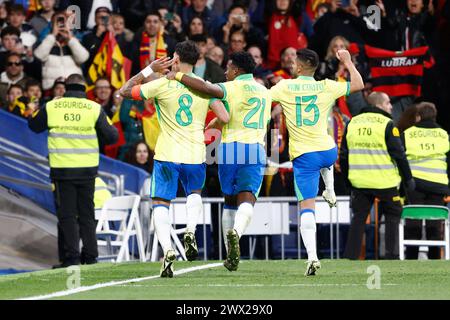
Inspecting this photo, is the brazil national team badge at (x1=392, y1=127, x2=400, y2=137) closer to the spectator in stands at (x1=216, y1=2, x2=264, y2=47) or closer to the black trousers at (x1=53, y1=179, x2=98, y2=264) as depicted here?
the black trousers at (x1=53, y1=179, x2=98, y2=264)

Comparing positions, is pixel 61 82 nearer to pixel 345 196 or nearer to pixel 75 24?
pixel 75 24

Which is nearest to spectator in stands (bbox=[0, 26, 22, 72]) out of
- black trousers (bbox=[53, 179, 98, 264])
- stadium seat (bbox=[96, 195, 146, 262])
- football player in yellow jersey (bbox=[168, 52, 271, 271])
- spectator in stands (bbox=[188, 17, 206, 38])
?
spectator in stands (bbox=[188, 17, 206, 38])

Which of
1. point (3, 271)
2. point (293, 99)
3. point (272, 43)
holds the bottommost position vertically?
point (3, 271)

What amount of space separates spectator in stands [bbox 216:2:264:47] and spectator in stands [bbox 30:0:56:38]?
3.04m

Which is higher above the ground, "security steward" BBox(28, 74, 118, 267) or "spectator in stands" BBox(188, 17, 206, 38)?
"spectator in stands" BBox(188, 17, 206, 38)

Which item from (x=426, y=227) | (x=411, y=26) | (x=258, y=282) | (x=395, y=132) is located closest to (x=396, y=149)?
(x=395, y=132)

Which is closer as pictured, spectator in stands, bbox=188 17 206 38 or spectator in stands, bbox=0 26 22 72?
spectator in stands, bbox=0 26 22 72

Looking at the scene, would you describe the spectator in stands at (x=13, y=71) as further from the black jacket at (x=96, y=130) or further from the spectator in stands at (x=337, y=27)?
the spectator in stands at (x=337, y=27)

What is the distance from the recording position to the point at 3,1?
80.8 feet

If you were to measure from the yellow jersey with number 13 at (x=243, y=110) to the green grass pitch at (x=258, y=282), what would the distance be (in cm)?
150

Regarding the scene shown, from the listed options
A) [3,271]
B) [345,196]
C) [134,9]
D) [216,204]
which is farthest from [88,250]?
[134,9]

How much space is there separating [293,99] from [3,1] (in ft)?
37.0

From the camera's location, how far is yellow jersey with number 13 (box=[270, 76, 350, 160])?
14562mm

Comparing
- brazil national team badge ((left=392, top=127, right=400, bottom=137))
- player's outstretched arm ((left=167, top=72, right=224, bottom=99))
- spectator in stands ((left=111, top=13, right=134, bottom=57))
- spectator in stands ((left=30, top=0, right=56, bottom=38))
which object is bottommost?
brazil national team badge ((left=392, top=127, right=400, bottom=137))
